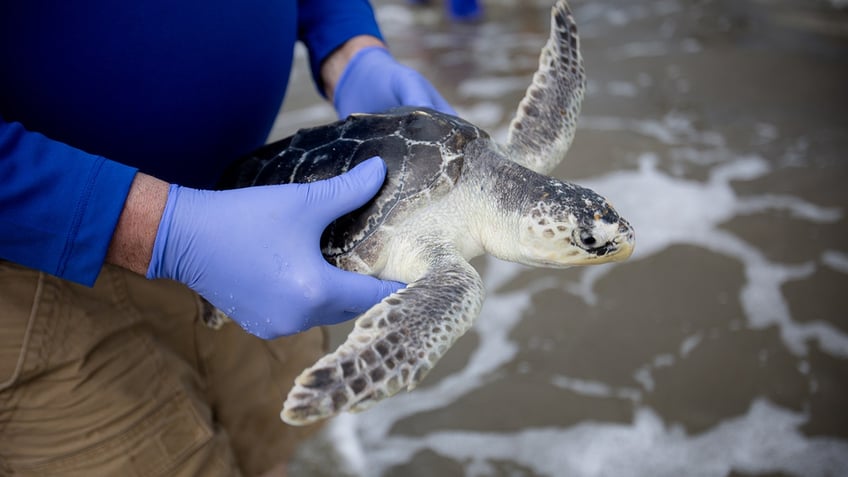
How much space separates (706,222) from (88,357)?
2.37 meters

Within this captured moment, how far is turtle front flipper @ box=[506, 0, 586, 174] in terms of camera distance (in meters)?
1.43

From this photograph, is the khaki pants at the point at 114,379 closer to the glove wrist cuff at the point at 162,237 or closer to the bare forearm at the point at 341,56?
the glove wrist cuff at the point at 162,237

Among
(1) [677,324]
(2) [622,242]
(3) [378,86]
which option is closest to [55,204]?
(3) [378,86]

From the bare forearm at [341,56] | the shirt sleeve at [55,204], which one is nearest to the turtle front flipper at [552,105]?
the bare forearm at [341,56]

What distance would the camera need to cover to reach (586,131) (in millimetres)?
3234

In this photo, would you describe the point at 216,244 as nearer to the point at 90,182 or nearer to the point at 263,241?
the point at 263,241

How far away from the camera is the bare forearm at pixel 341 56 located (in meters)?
1.67

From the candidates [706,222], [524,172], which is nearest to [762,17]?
[706,222]

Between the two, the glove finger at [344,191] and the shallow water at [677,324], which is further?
the shallow water at [677,324]

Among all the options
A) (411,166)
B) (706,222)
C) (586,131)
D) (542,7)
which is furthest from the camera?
(542,7)

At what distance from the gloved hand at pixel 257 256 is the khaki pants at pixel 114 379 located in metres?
0.17

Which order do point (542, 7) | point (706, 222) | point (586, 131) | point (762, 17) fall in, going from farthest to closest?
point (542, 7) → point (762, 17) → point (586, 131) → point (706, 222)

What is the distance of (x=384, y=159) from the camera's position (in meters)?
1.20

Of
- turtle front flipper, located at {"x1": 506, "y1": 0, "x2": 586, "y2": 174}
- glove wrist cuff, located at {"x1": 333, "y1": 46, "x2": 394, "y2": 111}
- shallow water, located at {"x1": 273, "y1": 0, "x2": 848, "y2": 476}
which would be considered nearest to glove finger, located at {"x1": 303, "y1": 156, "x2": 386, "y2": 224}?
turtle front flipper, located at {"x1": 506, "y1": 0, "x2": 586, "y2": 174}
